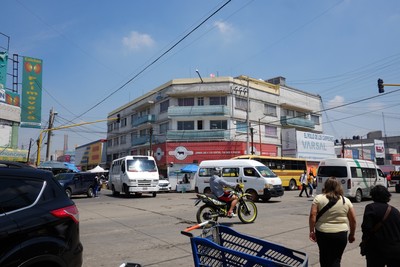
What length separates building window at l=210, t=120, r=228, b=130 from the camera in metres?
43.0

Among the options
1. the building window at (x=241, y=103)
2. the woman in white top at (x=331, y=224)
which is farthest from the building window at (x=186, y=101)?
the woman in white top at (x=331, y=224)

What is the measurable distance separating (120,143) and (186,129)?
64.5ft

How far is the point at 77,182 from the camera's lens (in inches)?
902

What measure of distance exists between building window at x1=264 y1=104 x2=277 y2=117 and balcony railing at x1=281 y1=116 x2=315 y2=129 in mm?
1689

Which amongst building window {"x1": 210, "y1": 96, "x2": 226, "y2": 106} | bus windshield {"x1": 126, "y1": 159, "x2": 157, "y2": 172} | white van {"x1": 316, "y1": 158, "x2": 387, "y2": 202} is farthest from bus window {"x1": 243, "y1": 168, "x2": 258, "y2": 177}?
building window {"x1": 210, "y1": 96, "x2": 226, "y2": 106}

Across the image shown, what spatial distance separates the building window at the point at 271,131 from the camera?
155 ft

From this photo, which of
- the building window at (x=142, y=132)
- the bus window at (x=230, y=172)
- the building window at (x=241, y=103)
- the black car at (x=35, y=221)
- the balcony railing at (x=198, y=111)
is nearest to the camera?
the black car at (x=35, y=221)

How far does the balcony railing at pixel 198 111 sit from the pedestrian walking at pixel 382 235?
38.1 metres

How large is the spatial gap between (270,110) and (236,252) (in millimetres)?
46539

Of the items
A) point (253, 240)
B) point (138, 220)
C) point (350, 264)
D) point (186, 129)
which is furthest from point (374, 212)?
point (186, 129)

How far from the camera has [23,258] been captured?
10.9ft

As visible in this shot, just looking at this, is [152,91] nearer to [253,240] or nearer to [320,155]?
[320,155]

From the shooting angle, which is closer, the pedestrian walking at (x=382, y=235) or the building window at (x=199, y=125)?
the pedestrian walking at (x=382, y=235)

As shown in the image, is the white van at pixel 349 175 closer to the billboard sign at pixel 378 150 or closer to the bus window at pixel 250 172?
the bus window at pixel 250 172
